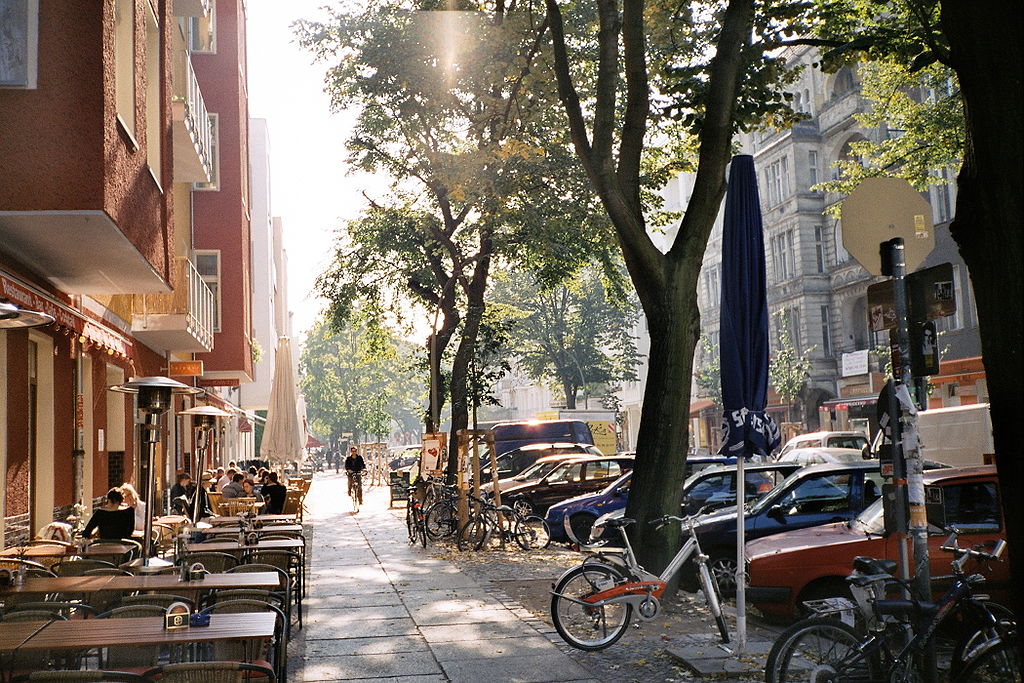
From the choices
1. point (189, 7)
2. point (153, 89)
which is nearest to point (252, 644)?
point (153, 89)

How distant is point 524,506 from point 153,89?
37.3 feet

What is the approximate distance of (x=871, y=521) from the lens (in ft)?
35.4

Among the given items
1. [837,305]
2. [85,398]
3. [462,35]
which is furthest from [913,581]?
[837,305]

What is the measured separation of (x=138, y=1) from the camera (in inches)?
546

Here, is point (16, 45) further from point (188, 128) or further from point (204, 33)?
point (204, 33)

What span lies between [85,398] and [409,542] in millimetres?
7033

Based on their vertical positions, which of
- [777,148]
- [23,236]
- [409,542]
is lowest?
[409,542]

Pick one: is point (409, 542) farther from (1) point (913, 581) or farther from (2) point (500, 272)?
(1) point (913, 581)

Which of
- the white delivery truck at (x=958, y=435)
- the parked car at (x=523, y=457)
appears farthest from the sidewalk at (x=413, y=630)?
the white delivery truck at (x=958, y=435)

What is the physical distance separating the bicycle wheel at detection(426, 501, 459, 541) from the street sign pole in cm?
1472

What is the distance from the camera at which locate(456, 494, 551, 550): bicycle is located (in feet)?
65.8

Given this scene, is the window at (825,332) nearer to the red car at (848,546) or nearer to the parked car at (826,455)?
the parked car at (826,455)

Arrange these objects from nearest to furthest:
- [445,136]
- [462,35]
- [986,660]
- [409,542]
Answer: [986,660], [462,35], [409,542], [445,136]

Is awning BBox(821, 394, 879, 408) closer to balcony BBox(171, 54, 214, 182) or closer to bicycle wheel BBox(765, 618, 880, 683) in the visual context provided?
balcony BBox(171, 54, 214, 182)
